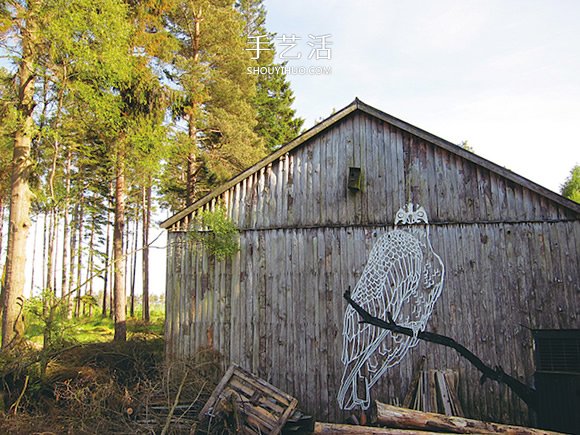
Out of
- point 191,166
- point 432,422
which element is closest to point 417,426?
point 432,422

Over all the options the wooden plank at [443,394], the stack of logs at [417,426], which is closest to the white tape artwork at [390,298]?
the wooden plank at [443,394]

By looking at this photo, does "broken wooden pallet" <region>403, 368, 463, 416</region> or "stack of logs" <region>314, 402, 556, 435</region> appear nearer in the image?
"stack of logs" <region>314, 402, 556, 435</region>

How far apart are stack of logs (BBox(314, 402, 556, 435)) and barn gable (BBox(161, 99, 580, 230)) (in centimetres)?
374

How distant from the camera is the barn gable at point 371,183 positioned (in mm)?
8547

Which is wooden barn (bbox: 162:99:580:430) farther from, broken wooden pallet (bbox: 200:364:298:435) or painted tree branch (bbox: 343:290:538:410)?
broken wooden pallet (bbox: 200:364:298:435)

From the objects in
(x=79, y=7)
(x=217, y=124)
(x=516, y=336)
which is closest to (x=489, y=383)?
(x=516, y=336)

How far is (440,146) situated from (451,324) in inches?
146

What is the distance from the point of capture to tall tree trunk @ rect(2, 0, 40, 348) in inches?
378

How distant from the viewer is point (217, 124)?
58.6ft

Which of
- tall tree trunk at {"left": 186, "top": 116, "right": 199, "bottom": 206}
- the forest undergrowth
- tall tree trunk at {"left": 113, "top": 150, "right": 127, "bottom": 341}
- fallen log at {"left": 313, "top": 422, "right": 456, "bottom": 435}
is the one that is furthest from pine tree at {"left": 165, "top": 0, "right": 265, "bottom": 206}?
fallen log at {"left": 313, "top": 422, "right": 456, "bottom": 435}

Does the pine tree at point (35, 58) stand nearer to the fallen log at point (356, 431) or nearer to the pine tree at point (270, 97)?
the fallen log at point (356, 431)

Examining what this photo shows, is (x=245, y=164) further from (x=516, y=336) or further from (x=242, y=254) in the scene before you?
(x=516, y=336)

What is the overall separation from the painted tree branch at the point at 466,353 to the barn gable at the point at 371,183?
199 cm

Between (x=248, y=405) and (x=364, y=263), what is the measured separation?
3604 mm
